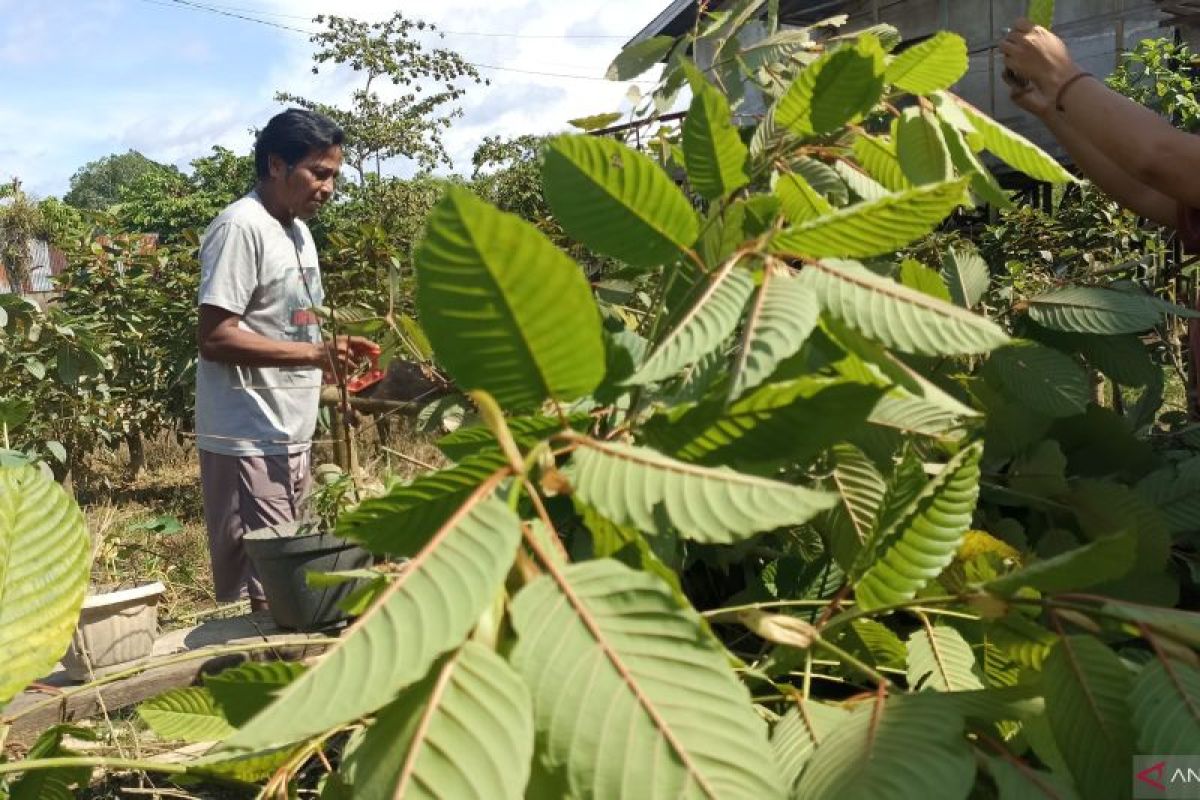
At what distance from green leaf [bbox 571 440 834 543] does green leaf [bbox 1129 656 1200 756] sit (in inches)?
9.4

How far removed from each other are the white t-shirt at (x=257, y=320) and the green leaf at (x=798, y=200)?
112 inches

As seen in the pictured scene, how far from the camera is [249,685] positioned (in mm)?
542

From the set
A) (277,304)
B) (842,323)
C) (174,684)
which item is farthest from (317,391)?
(842,323)

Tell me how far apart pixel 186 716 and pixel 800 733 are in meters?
0.42

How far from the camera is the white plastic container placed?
3.20 m

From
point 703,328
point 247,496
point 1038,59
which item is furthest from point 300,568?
point 703,328

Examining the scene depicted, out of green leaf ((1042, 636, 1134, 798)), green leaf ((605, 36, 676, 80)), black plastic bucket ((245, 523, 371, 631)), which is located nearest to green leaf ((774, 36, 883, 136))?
green leaf ((1042, 636, 1134, 798))

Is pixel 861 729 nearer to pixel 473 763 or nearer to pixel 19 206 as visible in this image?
pixel 473 763

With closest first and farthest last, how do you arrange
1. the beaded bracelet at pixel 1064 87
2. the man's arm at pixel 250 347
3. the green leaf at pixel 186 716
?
the green leaf at pixel 186 716 → the beaded bracelet at pixel 1064 87 → the man's arm at pixel 250 347

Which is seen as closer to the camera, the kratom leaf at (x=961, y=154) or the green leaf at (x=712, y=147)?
the green leaf at (x=712, y=147)

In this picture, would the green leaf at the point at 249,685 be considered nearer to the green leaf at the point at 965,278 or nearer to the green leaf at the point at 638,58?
the green leaf at the point at 965,278

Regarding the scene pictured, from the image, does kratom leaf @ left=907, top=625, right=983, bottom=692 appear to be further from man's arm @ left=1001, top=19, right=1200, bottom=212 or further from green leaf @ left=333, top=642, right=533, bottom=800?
man's arm @ left=1001, top=19, right=1200, bottom=212

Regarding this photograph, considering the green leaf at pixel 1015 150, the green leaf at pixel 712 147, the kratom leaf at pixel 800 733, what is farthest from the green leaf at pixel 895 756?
the green leaf at pixel 1015 150

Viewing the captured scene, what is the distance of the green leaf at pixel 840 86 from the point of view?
0.69 m
